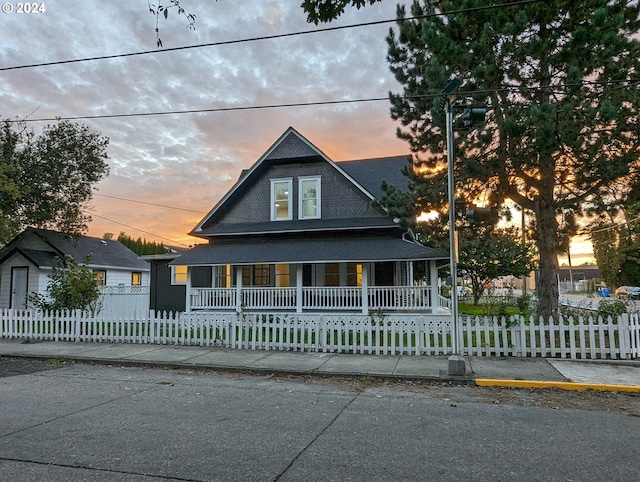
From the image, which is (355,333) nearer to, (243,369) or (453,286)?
(243,369)

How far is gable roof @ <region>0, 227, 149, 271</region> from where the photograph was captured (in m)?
22.2

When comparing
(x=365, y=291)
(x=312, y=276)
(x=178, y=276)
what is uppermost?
(x=178, y=276)

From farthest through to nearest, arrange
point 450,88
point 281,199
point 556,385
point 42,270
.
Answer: point 42,270, point 281,199, point 450,88, point 556,385

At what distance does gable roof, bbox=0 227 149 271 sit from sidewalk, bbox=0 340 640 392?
10.3 metres

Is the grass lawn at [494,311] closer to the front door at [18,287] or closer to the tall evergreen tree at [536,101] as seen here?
the tall evergreen tree at [536,101]

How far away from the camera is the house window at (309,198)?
1941 centimetres

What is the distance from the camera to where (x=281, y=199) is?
65.7ft

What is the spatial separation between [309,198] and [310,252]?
296 centimetres

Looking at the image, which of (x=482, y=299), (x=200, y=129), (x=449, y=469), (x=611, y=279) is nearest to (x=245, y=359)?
(x=449, y=469)

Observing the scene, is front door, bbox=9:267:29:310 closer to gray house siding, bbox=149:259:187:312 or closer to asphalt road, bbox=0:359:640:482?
gray house siding, bbox=149:259:187:312

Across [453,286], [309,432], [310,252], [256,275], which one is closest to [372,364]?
[453,286]

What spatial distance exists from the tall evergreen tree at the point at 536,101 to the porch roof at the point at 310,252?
2.83m

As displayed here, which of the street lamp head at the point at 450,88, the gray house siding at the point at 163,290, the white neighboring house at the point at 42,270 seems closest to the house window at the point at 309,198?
the gray house siding at the point at 163,290

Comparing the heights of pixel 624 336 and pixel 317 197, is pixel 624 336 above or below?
below
